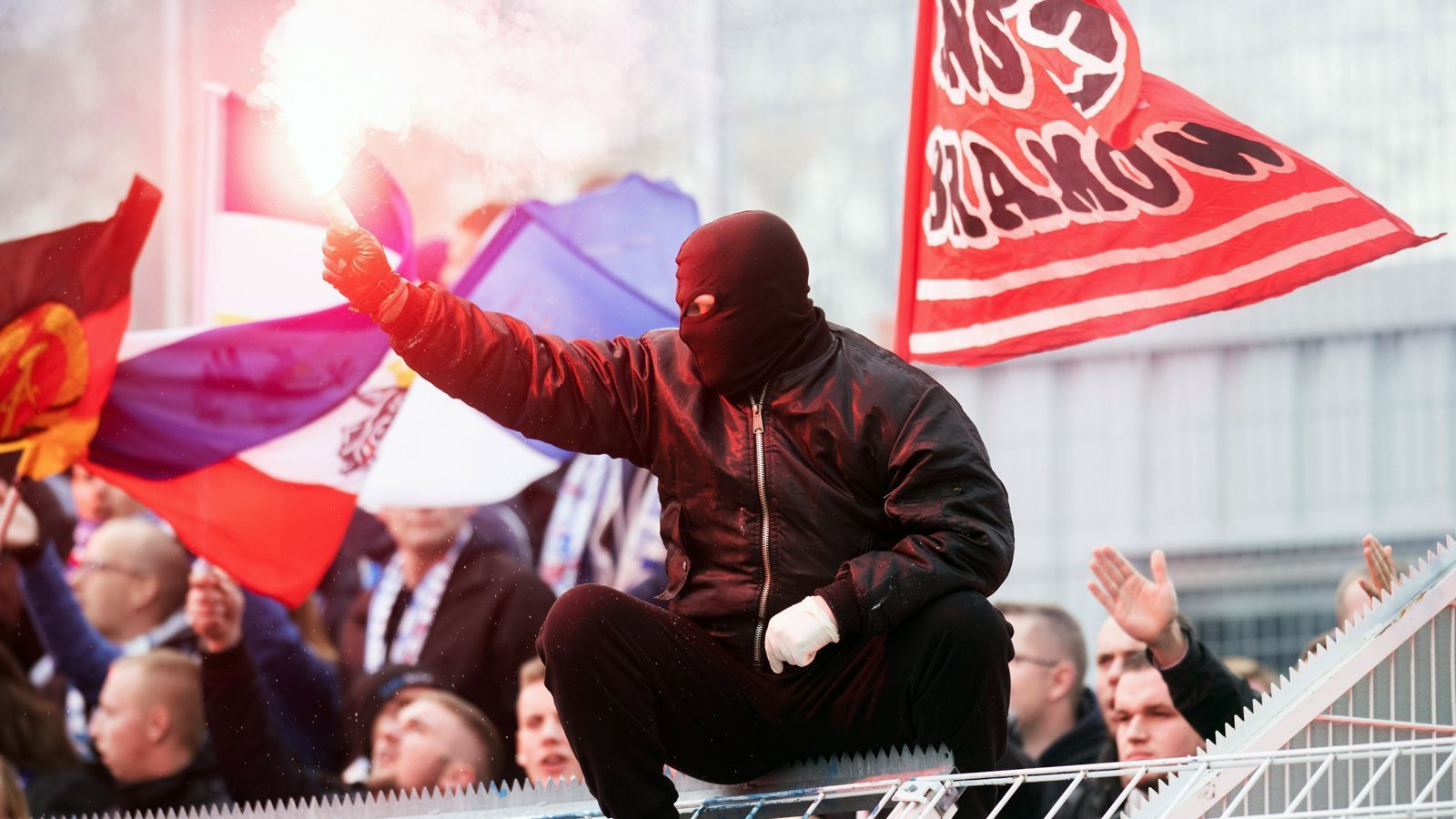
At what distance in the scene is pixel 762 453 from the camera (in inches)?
125

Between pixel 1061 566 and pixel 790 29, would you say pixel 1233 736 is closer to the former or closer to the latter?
pixel 1061 566

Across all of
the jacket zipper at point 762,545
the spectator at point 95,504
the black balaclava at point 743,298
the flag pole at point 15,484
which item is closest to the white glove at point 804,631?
the jacket zipper at point 762,545

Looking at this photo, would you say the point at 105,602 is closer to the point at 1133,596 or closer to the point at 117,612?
the point at 117,612

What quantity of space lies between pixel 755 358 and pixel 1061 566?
480 centimetres

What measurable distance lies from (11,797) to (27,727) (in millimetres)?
918

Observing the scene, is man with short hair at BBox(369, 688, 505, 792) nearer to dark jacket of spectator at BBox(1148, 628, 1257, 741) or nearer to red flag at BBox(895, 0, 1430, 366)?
red flag at BBox(895, 0, 1430, 366)

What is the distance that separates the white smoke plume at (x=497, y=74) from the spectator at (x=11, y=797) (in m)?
2.53

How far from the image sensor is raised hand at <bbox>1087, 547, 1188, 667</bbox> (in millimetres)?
4539

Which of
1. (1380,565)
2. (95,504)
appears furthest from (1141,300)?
(95,504)

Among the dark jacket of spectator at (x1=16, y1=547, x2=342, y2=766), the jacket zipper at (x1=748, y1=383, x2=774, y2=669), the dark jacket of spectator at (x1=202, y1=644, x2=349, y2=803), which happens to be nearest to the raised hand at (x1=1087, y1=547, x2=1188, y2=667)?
the jacket zipper at (x1=748, y1=383, x2=774, y2=669)

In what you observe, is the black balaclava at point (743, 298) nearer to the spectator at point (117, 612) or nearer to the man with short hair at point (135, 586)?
the spectator at point (117, 612)

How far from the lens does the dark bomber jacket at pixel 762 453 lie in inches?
121

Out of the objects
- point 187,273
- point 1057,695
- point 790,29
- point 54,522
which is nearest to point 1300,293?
point 790,29

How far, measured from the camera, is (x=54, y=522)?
721 centimetres
